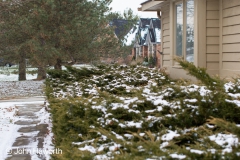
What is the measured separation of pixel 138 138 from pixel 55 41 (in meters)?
17.5

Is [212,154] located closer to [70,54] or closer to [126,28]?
[70,54]

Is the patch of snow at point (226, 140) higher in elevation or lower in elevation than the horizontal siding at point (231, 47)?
lower

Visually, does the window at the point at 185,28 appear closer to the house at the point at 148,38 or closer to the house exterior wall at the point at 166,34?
the house exterior wall at the point at 166,34

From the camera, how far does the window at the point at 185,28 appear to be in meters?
6.57

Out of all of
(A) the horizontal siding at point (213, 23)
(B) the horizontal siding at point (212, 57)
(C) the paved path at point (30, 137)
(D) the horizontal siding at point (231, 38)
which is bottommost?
(C) the paved path at point (30, 137)

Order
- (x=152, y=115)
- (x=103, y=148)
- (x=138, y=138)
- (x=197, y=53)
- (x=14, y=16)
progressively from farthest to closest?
(x=14, y=16) → (x=197, y=53) → (x=152, y=115) → (x=138, y=138) → (x=103, y=148)

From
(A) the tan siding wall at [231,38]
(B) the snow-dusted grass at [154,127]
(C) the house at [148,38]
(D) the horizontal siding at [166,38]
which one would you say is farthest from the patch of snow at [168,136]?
(C) the house at [148,38]

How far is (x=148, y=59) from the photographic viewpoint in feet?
92.3

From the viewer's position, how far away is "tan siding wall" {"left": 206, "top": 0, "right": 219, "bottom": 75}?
614cm

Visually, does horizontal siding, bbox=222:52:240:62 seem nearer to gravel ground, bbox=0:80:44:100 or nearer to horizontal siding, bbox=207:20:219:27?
horizontal siding, bbox=207:20:219:27

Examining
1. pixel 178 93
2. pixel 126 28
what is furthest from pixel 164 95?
pixel 126 28

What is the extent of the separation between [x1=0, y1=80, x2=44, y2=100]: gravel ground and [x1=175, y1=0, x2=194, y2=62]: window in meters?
12.8

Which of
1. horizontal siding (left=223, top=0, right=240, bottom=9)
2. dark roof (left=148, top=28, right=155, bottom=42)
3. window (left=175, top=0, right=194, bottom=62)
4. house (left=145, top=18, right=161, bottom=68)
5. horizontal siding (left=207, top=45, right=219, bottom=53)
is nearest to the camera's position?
horizontal siding (left=223, top=0, right=240, bottom=9)

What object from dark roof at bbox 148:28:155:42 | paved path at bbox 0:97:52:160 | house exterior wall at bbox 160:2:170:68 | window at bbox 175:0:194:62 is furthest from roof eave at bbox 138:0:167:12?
dark roof at bbox 148:28:155:42
